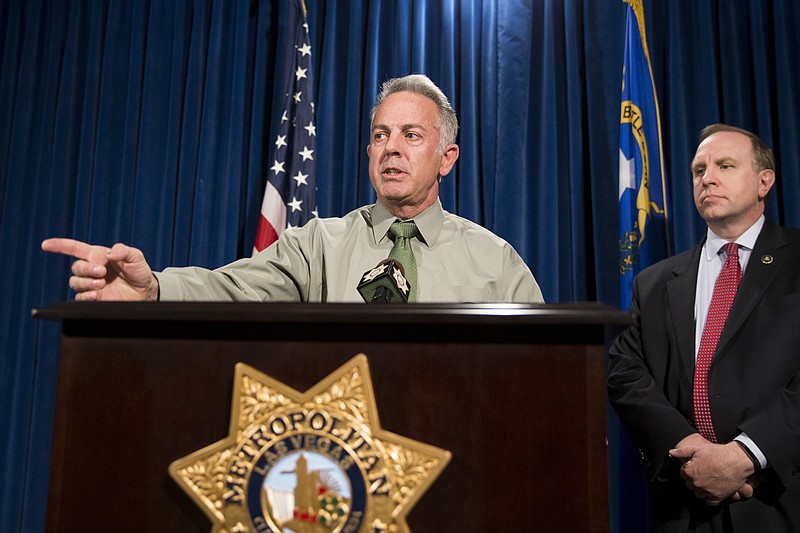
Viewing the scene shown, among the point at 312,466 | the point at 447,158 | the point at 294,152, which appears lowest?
the point at 312,466

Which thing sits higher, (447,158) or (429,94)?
(429,94)

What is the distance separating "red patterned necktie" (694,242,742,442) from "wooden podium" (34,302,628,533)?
123 cm

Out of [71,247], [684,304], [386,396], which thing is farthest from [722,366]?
[71,247]

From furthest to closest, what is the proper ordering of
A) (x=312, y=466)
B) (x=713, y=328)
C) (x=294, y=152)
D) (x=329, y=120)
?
(x=329, y=120), (x=294, y=152), (x=713, y=328), (x=312, y=466)

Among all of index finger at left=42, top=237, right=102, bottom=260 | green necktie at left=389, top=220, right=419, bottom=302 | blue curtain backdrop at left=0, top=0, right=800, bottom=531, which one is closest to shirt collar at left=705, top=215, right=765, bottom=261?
blue curtain backdrop at left=0, top=0, right=800, bottom=531

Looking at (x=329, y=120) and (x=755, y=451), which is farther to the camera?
(x=329, y=120)

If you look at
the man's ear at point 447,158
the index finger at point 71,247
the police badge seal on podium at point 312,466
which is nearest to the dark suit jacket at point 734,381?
the man's ear at point 447,158

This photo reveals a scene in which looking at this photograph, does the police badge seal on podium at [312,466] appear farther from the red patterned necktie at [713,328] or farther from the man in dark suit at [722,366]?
the red patterned necktie at [713,328]

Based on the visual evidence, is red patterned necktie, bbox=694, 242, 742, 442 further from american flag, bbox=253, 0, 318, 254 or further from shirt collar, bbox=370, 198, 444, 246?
american flag, bbox=253, 0, 318, 254

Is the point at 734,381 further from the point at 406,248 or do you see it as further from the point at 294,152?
the point at 294,152

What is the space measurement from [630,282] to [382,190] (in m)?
1.24

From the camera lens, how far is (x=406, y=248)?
1651mm

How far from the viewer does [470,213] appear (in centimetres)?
304

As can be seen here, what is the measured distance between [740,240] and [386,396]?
1.72m
